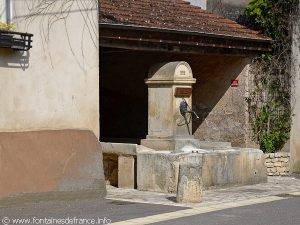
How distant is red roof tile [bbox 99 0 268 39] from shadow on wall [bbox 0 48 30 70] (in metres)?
2.20

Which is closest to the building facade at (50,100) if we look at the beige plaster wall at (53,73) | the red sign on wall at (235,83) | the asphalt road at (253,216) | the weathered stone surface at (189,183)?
the beige plaster wall at (53,73)

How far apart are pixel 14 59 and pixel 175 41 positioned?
433 cm

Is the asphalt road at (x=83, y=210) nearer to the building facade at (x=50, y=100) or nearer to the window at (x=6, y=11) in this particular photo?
the building facade at (x=50, y=100)

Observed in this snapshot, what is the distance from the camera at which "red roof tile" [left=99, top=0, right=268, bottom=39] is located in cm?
1384

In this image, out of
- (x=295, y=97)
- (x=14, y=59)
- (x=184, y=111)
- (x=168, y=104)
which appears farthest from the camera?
(x=295, y=97)

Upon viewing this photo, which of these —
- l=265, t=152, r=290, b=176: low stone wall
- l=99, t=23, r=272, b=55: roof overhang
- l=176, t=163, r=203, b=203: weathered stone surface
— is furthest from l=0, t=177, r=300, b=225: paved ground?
l=265, t=152, r=290, b=176: low stone wall

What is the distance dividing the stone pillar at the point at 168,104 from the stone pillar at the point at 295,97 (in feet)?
12.1

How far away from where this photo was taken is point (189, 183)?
11.3 metres

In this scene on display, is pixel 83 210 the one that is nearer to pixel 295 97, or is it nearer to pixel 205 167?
pixel 205 167

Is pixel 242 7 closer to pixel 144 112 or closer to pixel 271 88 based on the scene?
pixel 271 88

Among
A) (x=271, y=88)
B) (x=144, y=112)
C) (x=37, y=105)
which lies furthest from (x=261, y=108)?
(x=37, y=105)

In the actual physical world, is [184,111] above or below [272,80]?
below

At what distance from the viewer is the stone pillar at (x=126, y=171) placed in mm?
13320

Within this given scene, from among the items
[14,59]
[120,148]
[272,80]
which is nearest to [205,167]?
[120,148]
